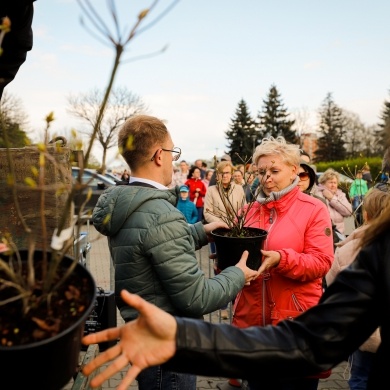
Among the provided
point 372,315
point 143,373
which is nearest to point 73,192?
point 372,315

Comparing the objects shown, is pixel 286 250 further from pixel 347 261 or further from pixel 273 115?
pixel 273 115

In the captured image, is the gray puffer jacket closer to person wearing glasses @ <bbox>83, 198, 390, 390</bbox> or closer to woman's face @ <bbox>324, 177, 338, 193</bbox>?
person wearing glasses @ <bbox>83, 198, 390, 390</bbox>

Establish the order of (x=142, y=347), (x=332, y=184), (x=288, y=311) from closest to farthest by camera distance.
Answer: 1. (x=142, y=347)
2. (x=288, y=311)
3. (x=332, y=184)

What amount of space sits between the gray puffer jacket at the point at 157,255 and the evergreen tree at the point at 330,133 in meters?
58.7

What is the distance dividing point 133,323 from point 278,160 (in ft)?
6.52

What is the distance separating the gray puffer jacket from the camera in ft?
6.58

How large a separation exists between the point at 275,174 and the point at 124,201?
4.18 feet

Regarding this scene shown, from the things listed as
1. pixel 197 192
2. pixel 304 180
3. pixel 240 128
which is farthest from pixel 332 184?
pixel 240 128

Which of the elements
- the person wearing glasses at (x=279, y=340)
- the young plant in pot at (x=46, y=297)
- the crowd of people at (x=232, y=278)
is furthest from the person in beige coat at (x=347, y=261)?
the young plant in pot at (x=46, y=297)

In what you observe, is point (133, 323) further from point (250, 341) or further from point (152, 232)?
point (152, 232)

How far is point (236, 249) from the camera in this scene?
8.08 feet

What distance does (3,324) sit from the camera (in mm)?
1015

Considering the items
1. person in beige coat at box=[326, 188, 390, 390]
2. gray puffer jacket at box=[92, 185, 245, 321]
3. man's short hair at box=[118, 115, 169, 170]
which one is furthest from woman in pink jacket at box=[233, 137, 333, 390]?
man's short hair at box=[118, 115, 169, 170]

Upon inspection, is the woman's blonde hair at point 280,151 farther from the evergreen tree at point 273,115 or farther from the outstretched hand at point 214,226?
the evergreen tree at point 273,115
